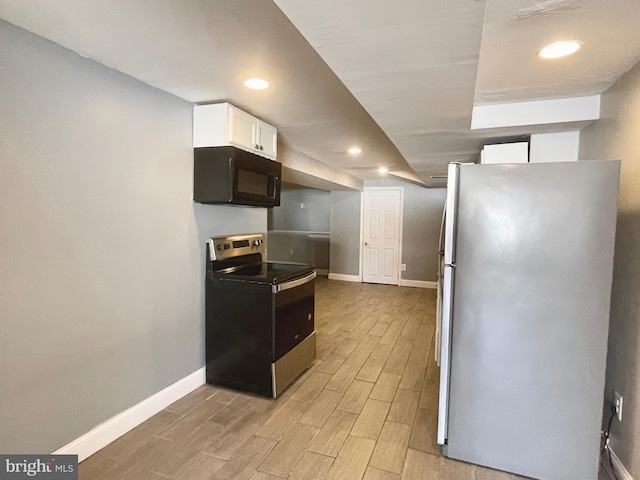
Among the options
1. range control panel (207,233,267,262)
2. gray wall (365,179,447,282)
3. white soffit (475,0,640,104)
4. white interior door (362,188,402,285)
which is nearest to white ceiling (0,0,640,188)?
white soffit (475,0,640,104)

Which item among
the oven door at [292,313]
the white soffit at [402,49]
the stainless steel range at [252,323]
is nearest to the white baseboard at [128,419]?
the stainless steel range at [252,323]

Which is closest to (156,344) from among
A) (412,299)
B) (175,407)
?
(175,407)

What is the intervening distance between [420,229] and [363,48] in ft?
18.8

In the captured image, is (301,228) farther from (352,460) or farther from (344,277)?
(352,460)

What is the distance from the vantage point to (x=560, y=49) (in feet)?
5.24

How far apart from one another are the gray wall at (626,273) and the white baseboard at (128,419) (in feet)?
8.74

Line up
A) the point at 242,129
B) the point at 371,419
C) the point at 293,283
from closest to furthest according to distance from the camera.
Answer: the point at 371,419 < the point at 242,129 < the point at 293,283

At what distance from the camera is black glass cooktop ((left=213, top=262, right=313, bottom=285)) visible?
2.59m

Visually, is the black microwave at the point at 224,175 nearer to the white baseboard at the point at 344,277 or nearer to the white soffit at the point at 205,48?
the white soffit at the point at 205,48

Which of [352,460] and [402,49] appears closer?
[402,49]

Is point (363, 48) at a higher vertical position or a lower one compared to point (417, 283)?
higher

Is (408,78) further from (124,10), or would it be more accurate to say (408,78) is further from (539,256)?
(124,10)

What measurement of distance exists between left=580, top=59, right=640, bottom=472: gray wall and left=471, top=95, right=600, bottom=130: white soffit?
0.37 ft

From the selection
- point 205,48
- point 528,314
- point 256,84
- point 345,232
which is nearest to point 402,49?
point 205,48
